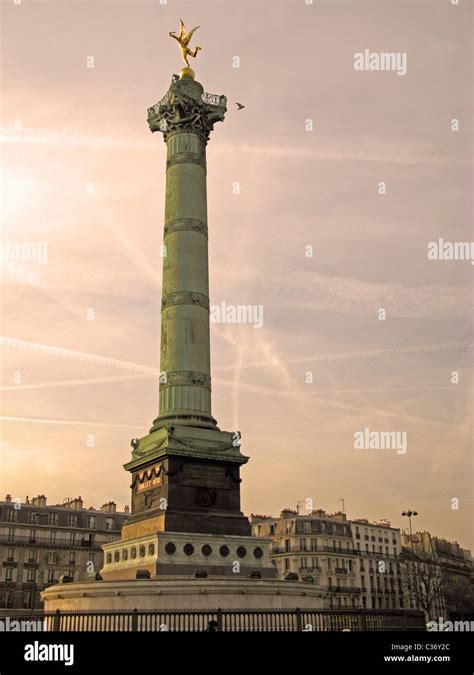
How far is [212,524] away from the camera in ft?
111

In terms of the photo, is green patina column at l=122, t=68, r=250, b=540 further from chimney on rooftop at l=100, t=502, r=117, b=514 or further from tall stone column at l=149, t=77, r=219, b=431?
chimney on rooftop at l=100, t=502, r=117, b=514

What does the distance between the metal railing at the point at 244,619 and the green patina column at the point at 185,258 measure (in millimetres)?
13179

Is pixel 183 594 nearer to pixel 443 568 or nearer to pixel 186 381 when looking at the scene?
pixel 186 381

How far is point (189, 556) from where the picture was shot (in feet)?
105

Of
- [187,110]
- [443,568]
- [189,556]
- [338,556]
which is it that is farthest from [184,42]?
[443,568]

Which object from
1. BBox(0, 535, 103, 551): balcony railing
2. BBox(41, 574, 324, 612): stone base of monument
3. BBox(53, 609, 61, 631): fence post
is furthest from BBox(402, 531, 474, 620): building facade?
BBox(53, 609, 61, 631): fence post

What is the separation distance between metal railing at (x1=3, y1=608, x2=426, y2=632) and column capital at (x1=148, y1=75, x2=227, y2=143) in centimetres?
2773

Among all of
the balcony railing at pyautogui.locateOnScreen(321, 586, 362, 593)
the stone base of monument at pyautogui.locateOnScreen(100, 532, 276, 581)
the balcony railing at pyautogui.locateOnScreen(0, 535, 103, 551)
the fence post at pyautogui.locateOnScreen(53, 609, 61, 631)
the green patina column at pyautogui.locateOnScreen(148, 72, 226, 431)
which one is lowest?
the balcony railing at pyautogui.locateOnScreen(321, 586, 362, 593)

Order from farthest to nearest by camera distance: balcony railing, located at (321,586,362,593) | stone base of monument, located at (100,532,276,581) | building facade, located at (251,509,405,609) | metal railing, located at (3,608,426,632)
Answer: building facade, located at (251,509,405,609) < balcony railing, located at (321,586,362,593) < stone base of monument, located at (100,532,276,581) < metal railing, located at (3,608,426,632)

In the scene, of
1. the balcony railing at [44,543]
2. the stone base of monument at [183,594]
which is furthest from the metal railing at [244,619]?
the balcony railing at [44,543]

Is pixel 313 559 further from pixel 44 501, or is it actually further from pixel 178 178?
pixel 178 178

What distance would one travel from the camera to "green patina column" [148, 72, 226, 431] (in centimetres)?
3691
